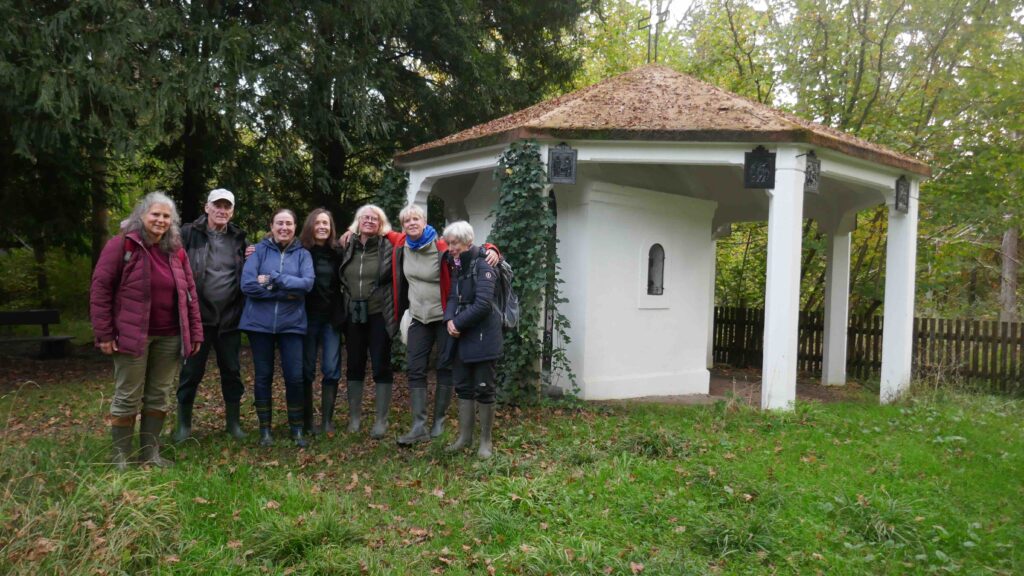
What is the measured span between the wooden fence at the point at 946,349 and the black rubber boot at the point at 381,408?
25.3 feet

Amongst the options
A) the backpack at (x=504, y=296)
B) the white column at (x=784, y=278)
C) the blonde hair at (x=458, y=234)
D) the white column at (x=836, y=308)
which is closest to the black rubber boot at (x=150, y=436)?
the blonde hair at (x=458, y=234)

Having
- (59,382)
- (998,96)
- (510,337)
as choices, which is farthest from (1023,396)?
(59,382)

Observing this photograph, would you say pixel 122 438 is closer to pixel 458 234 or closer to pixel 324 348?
pixel 324 348

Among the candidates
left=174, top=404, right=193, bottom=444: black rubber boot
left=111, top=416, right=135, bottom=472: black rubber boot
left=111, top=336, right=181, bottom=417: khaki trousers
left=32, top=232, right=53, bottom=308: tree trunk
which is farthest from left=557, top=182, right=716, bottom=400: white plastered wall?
left=32, top=232, right=53, bottom=308: tree trunk

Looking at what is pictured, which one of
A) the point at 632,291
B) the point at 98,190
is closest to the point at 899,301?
the point at 632,291

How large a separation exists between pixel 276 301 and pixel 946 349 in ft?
35.3

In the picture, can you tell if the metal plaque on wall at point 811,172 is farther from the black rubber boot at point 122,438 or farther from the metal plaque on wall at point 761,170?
the black rubber boot at point 122,438

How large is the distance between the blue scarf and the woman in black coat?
6.2 inches

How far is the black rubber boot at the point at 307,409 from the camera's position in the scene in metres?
6.04

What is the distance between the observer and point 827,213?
37.2 ft

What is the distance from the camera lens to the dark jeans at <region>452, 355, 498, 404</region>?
551 centimetres

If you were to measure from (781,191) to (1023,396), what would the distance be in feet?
21.7

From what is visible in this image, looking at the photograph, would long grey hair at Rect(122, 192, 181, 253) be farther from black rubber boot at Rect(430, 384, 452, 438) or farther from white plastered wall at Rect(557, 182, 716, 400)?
white plastered wall at Rect(557, 182, 716, 400)

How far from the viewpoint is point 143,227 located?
4707 millimetres
